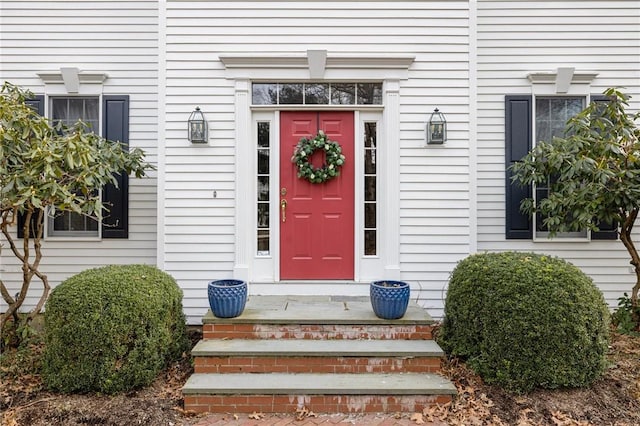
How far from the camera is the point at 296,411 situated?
2.94 m

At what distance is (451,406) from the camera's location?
9.66 ft

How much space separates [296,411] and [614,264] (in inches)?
167

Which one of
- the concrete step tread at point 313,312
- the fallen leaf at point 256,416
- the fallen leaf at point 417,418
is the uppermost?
the concrete step tread at point 313,312

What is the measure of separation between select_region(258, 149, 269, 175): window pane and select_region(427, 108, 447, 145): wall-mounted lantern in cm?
177

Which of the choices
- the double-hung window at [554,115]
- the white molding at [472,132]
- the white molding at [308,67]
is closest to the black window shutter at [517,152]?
the double-hung window at [554,115]

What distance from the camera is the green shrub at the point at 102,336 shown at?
2979 millimetres

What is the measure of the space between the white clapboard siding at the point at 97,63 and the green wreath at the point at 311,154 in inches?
73.9

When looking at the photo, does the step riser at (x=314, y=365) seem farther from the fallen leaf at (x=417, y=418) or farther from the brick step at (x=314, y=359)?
the fallen leaf at (x=417, y=418)

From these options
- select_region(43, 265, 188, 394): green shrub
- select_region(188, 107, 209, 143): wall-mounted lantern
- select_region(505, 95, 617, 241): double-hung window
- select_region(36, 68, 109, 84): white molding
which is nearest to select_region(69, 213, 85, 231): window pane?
select_region(36, 68, 109, 84): white molding

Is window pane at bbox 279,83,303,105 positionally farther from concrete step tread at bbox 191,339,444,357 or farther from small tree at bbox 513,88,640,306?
small tree at bbox 513,88,640,306

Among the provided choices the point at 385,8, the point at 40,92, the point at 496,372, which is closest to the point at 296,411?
the point at 496,372

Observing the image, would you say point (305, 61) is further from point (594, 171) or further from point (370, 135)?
point (594, 171)

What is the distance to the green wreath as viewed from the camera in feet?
13.6

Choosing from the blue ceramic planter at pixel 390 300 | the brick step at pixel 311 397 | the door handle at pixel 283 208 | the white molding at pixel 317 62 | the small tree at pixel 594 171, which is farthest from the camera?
the door handle at pixel 283 208
